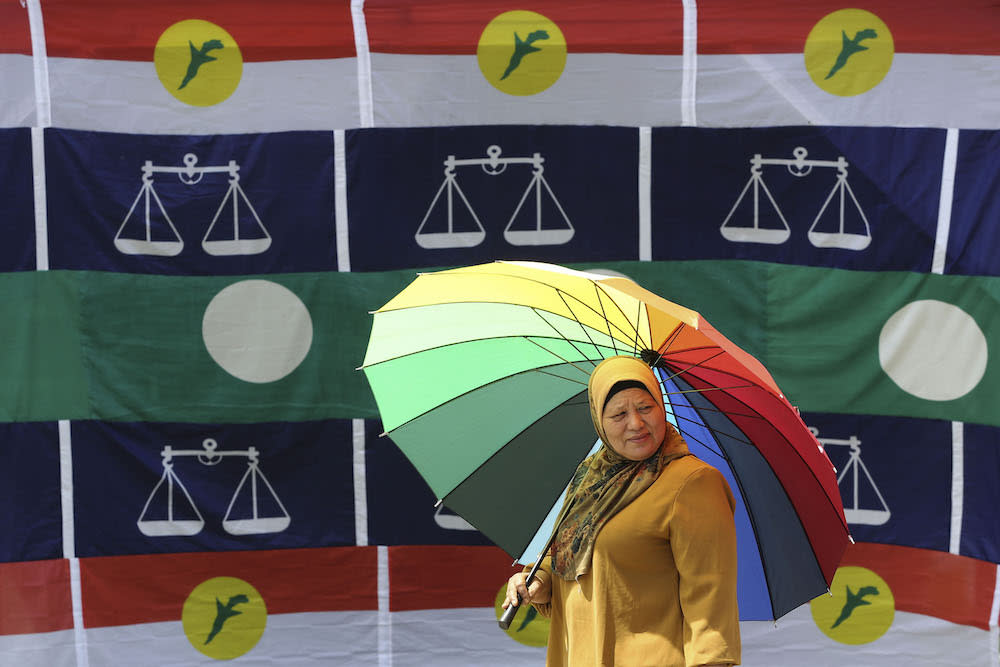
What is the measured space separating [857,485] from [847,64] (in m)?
1.72

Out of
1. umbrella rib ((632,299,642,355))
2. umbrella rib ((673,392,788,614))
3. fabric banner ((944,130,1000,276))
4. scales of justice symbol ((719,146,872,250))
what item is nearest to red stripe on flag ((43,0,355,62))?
scales of justice symbol ((719,146,872,250))

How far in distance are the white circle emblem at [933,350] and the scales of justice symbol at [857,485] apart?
1.07 ft

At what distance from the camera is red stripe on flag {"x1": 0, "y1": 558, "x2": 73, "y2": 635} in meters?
4.34

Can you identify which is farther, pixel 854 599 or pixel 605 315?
pixel 854 599

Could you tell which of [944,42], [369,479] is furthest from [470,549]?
[944,42]

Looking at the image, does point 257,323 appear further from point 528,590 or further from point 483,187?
point 528,590

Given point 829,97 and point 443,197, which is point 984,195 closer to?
point 829,97

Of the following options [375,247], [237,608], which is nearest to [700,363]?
[375,247]

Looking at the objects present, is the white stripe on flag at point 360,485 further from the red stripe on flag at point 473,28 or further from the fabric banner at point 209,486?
the red stripe on flag at point 473,28

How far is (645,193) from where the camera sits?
14.3 feet

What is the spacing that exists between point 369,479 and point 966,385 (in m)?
2.46

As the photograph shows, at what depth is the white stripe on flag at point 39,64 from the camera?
429cm

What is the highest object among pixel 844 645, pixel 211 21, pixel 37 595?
pixel 211 21

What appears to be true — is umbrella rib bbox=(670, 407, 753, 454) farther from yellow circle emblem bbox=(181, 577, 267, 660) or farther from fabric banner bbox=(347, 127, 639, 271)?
yellow circle emblem bbox=(181, 577, 267, 660)
